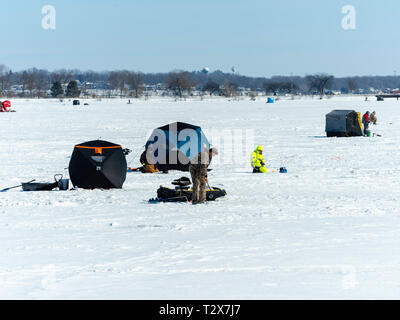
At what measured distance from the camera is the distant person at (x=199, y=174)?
42.2 ft

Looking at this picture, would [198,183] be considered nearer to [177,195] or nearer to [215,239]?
[177,195]

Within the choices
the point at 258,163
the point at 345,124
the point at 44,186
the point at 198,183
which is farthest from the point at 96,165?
the point at 345,124

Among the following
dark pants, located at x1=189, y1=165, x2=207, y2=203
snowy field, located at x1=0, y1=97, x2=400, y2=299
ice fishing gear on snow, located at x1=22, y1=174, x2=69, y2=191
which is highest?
dark pants, located at x1=189, y1=165, x2=207, y2=203

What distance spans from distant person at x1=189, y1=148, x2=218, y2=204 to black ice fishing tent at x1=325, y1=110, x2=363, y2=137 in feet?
64.8

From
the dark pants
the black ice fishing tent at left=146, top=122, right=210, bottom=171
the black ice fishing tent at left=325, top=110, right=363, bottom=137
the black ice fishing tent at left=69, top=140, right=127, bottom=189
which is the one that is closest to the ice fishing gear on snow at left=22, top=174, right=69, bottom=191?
the black ice fishing tent at left=69, top=140, right=127, bottom=189

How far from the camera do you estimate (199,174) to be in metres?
13.0

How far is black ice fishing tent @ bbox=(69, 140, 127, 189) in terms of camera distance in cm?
1516

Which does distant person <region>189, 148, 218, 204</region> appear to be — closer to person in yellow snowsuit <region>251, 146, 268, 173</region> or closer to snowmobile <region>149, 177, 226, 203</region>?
snowmobile <region>149, 177, 226, 203</region>

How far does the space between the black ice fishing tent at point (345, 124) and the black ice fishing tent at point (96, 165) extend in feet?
60.9

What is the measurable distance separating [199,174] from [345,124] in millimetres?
20172

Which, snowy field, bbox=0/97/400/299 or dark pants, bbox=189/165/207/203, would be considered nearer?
snowy field, bbox=0/97/400/299
